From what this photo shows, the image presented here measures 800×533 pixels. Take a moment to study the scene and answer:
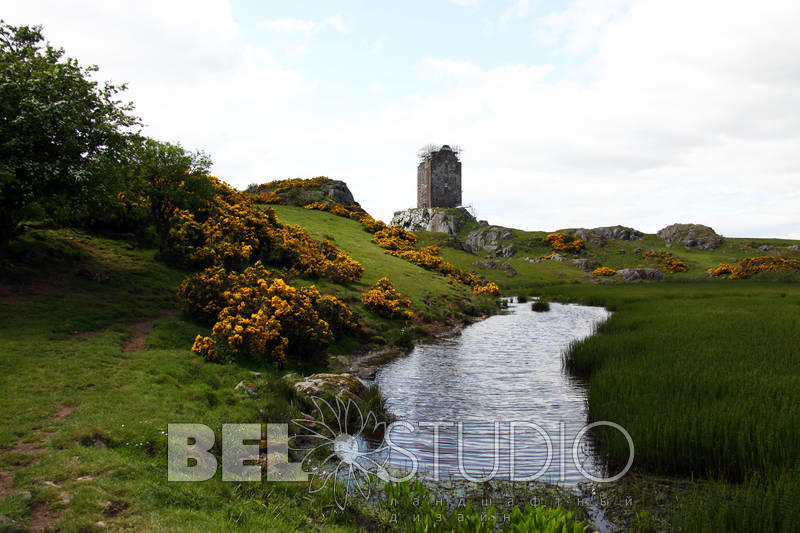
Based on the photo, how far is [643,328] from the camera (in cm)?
2662

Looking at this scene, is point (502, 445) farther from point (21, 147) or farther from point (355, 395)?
point (21, 147)

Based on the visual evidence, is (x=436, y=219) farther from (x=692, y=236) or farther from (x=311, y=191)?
(x=311, y=191)

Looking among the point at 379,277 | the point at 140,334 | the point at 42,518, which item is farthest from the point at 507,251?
the point at 42,518

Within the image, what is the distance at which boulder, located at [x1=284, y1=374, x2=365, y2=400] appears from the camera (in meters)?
15.5

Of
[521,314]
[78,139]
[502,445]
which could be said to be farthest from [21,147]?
[521,314]

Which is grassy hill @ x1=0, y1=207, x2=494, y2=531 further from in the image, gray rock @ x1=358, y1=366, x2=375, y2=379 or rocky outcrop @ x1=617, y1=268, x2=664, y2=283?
rocky outcrop @ x1=617, y1=268, x2=664, y2=283

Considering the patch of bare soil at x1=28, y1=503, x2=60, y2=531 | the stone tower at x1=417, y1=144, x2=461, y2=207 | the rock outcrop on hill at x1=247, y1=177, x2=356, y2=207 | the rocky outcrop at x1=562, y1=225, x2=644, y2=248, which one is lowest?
the patch of bare soil at x1=28, y1=503, x2=60, y2=531

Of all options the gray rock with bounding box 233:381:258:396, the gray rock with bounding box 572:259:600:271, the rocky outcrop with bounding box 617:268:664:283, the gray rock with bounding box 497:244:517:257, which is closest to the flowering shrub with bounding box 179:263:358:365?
the gray rock with bounding box 233:381:258:396

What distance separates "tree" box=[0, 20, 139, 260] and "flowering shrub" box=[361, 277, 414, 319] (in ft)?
55.0

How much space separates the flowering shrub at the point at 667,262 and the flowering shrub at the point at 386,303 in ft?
279

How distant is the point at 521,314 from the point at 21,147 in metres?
39.5

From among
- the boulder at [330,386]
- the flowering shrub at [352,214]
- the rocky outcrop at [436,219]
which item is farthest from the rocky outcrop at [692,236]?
the boulder at [330,386]

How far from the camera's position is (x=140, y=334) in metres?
19.2

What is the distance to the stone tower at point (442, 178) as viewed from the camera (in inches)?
6220
